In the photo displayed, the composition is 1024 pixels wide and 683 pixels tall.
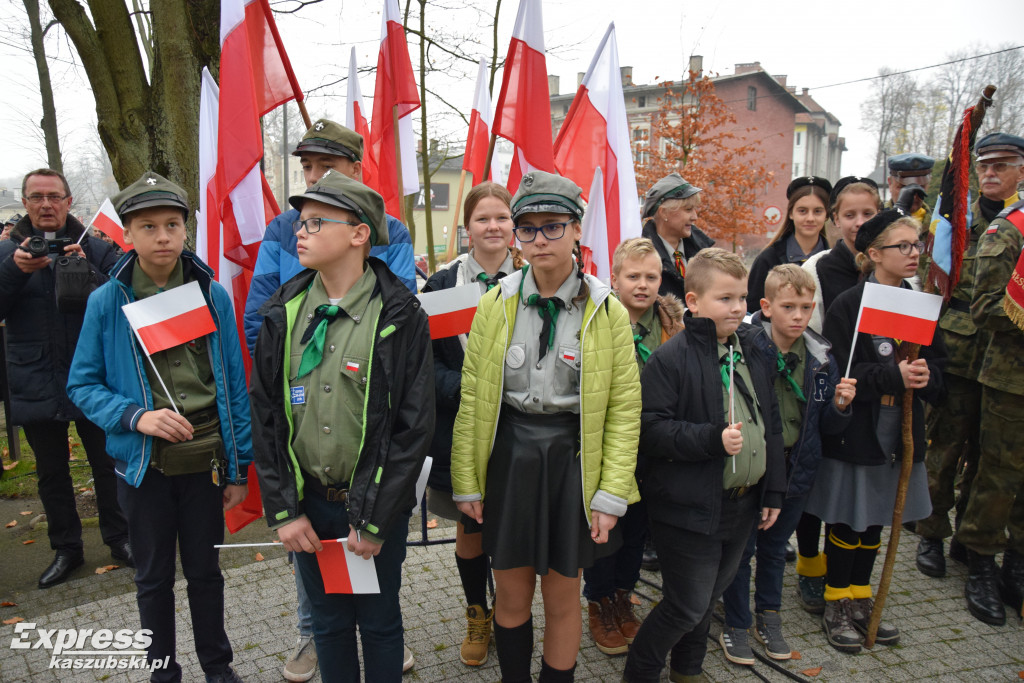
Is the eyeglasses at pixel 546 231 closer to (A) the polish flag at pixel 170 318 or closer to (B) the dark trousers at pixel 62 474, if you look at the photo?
(A) the polish flag at pixel 170 318

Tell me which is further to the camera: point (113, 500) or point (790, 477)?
point (113, 500)

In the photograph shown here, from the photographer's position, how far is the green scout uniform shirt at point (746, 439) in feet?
9.21

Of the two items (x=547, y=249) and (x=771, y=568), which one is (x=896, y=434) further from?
(x=547, y=249)

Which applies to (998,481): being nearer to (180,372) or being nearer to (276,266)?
(276,266)

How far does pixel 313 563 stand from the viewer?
2.53 m

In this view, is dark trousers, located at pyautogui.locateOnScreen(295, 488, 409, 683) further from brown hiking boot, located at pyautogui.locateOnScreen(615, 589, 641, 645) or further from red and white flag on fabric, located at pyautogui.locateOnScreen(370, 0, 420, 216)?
red and white flag on fabric, located at pyautogui.locateOnScreen(370, 0, 420, 216)

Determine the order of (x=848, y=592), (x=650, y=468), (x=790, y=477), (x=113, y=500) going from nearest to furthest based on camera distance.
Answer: (x=650, y=468) < (x=790, y=477) < (x=848, y=592) < (x=113, y=500)

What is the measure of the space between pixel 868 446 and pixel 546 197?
2208 millimetres

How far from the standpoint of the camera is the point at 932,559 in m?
4.29

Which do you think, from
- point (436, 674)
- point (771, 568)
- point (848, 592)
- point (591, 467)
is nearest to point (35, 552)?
point (436, 674)

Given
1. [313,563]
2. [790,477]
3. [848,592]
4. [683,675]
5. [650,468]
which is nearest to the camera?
[313,563]

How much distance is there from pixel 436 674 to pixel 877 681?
2071 millimetres

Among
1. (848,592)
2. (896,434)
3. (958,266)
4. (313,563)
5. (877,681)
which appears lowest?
(877,681)

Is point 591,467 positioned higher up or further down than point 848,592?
higher up
